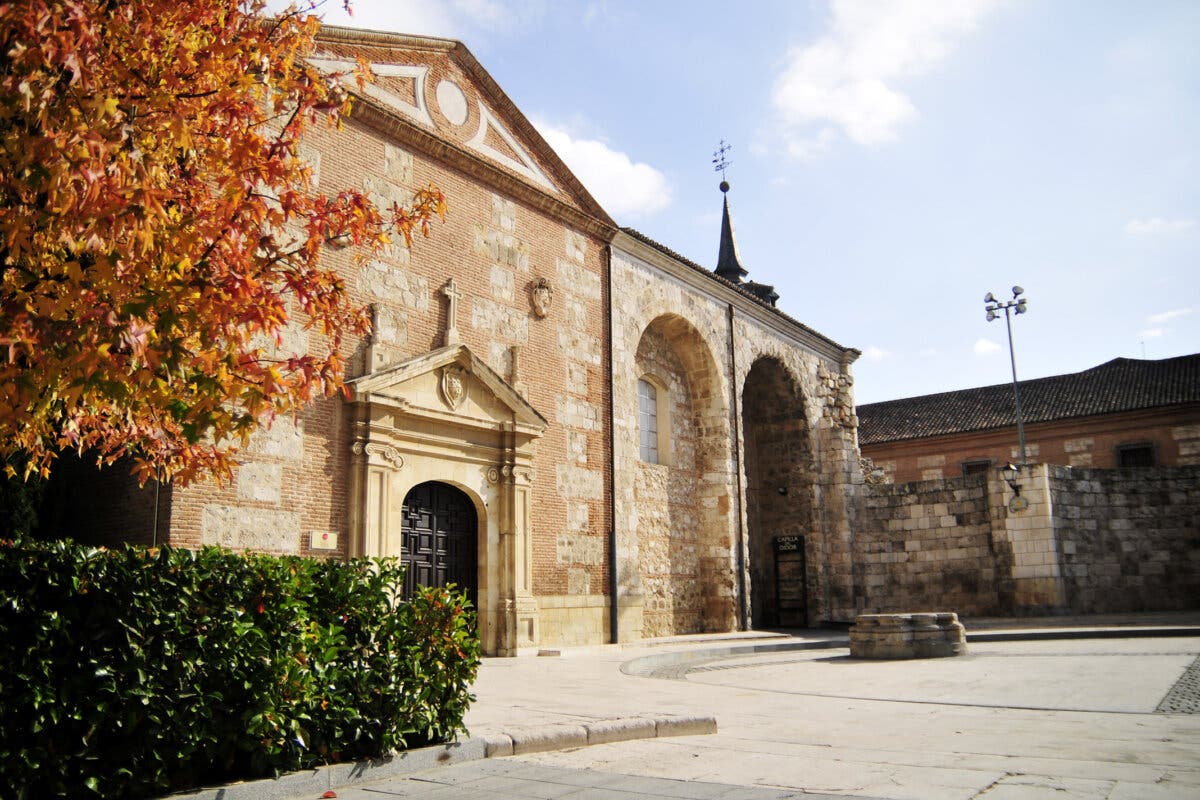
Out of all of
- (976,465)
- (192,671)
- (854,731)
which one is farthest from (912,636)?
(976,465)

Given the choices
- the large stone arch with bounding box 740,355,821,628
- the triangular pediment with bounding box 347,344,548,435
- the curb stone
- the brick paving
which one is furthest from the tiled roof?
the curb stone

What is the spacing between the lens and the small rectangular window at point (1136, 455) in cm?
3331

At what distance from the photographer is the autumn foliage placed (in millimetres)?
3930

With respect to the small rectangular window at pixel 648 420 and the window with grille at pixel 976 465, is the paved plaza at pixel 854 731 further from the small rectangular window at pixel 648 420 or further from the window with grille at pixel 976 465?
the window with grille at pixel 976 465

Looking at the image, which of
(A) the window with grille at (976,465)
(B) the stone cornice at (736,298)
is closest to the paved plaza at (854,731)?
(B) the stone cornice at (736,298)

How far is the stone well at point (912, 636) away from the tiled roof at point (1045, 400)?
24.9 meters

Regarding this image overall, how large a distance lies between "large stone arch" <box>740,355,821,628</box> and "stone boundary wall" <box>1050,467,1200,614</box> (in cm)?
578

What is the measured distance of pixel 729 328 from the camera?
67.5ft

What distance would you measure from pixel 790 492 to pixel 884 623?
10138mm

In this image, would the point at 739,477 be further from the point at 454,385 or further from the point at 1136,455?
the point at 1136,455

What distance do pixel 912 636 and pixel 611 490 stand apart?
546 centimetres

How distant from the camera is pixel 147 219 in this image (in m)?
3.92

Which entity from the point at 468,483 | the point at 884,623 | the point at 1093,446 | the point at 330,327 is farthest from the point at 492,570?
the point at 1093,446

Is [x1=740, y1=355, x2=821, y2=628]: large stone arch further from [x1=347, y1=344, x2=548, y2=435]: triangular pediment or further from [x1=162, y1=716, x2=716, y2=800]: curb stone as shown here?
[x1=162, y1=716, x2=716, y2=800]: curb stone
